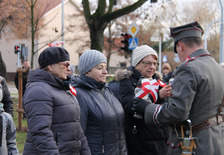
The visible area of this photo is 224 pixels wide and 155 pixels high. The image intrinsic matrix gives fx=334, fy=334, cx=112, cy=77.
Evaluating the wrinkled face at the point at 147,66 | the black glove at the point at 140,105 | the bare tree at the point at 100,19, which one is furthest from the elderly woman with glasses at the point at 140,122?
the bare tree at the point at 100,19

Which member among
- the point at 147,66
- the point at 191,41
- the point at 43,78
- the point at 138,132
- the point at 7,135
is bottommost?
the point at 7,135

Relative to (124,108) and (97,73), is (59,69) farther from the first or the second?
(124,108)

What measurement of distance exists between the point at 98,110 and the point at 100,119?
0.11 metres

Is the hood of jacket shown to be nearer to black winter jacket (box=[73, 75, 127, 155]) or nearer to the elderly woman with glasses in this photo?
black winter jacket (box=[73, 75, 127, 155])

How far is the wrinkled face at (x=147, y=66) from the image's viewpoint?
4.29 meters

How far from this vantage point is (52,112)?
314cm

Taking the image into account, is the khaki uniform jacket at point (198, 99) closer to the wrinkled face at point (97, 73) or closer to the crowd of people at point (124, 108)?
the crowd of people at point (124, 108)

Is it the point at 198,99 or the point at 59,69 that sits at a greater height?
the point at 59,69

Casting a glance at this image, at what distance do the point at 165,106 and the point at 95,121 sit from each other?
869 mm

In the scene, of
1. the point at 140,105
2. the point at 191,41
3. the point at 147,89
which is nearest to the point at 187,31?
the point at 191,41

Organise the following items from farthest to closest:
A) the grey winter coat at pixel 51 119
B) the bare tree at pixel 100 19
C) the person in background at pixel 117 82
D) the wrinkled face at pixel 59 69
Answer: the bare tree at pixel 100 19 → the person in background at pixel 117 82 → the wrinkled face at pixel 59 69 → the grey winter coat at pixel 51 119

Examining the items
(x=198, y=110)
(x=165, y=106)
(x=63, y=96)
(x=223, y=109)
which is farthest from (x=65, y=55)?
(x=223, y=109)

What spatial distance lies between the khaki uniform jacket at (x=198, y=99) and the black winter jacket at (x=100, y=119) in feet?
2.16

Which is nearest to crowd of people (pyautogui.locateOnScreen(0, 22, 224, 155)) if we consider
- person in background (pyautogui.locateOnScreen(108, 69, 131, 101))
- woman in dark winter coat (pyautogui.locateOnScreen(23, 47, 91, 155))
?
woman in dark winter coat (pyautogui.locateOnScreen(23, 47, 91, 155))
